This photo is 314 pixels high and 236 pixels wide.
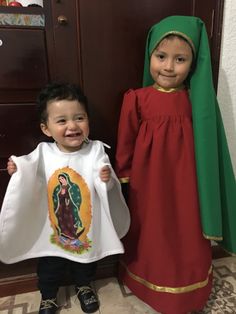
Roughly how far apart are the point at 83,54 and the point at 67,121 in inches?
9.6

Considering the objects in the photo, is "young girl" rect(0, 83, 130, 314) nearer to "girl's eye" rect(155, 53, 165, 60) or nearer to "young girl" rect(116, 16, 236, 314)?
"young girl" rect(116, 16, 236, 314)

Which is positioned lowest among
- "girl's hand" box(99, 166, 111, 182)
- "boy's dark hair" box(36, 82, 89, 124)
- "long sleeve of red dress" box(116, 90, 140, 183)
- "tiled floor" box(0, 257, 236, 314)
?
"tiled floor" box(0, 257, 236, 314)

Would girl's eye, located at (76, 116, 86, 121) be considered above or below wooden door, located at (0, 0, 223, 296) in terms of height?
below

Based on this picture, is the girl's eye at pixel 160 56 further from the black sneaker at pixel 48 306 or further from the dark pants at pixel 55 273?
the black sneaker at pixel 48 306

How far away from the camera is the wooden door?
837mm

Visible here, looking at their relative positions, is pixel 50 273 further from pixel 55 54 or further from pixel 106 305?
pixel 55 54

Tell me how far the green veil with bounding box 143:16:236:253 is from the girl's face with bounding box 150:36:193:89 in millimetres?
19

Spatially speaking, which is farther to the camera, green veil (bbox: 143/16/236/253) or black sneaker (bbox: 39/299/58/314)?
black sneaker (bbox: 39/299/58/314)

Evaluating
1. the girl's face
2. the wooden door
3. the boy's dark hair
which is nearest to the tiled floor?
the wooden door

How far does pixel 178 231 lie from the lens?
908 mm

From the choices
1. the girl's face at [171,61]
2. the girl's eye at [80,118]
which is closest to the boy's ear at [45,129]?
the girl's eye at [80,118]

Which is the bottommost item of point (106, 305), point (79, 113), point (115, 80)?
point (106, 305)

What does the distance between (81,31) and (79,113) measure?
27 centimetres

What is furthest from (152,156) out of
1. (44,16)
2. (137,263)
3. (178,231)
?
(44,16)
